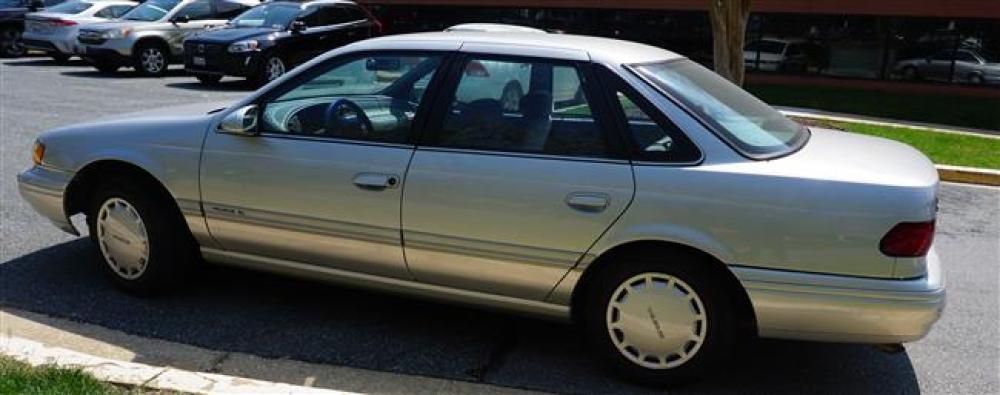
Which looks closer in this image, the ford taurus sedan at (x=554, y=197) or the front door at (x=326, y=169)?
the ford taurus sedan at (x=554, y=197)

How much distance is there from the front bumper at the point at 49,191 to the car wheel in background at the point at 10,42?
1683 centimetres

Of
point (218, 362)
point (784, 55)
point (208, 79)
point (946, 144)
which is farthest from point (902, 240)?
point (784, 55)

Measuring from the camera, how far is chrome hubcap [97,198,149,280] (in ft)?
14.8

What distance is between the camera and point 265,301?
15.4 ft

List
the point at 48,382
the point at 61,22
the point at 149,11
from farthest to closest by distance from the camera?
the point at 61,22 → the point at 149,11 → the point at 48,382

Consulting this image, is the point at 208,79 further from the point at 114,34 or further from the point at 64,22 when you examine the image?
the point at 64,22

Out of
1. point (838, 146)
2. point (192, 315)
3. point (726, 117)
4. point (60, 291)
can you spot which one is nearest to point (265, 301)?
point (192, 315)

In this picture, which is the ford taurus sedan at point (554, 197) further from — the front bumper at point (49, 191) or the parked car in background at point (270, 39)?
the parked car in background at point (270, 39)

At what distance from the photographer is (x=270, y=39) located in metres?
14.9

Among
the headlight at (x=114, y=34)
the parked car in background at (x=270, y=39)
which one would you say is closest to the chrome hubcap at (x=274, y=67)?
the parked car in background at (x=270, y=39)

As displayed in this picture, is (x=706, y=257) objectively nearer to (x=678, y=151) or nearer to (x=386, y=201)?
(x=678, y=151)

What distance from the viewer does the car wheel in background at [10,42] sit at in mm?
19250

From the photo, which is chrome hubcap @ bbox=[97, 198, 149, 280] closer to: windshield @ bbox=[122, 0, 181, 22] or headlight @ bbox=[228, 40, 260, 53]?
headlight @ bbox=[228, 40, 260, 53]

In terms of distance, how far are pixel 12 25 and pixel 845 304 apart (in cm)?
2054
